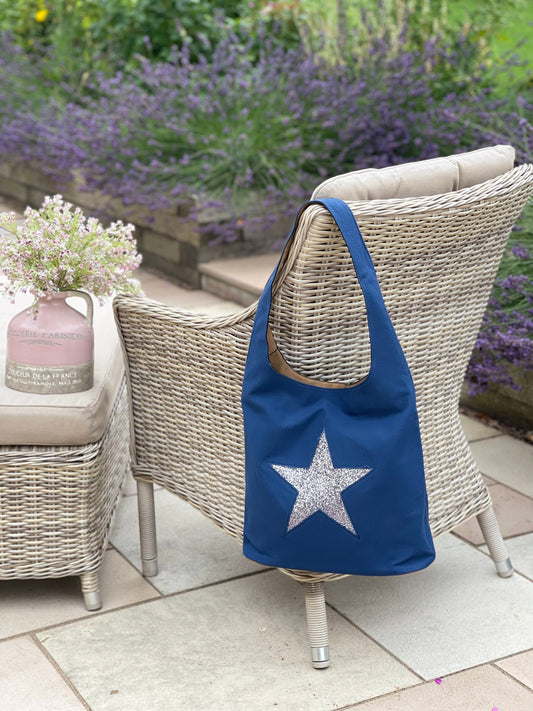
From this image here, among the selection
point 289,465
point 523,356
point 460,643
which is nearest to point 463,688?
point 460,643

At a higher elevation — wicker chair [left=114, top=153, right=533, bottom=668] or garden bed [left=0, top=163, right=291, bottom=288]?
wicker chair [left=114, top=153, right=533, bottom=668]

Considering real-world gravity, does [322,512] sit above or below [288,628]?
above

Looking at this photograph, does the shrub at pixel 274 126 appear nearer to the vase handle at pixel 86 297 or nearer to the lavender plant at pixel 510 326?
the lavender plant at pixel 510 326

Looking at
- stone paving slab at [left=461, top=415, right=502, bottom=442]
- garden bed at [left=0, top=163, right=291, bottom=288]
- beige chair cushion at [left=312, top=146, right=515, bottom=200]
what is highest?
beige chair cushion at [left=312, top=146, right=515, bottom=200]

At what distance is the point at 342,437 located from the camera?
1.71m

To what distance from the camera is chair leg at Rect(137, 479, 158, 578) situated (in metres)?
2.36

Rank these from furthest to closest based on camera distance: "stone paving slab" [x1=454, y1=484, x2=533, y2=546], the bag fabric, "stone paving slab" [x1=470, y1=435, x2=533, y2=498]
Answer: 1. "stone paving slab" [x1=470, y1=435, x2=533, y2=498]
2. "stone paving slab" [x1=454, y1=484, x2=533, y2=546]
3. the bag fabric

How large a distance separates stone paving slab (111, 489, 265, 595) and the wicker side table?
0.20 metres

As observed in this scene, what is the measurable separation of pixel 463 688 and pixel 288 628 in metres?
0.41

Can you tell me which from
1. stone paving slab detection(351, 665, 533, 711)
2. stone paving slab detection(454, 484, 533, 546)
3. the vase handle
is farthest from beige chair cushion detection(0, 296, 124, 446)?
stone paving slab detection(454, 484, 533, 546)

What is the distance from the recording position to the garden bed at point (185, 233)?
467cm

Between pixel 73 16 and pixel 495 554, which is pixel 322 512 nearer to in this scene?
pixel 495 554

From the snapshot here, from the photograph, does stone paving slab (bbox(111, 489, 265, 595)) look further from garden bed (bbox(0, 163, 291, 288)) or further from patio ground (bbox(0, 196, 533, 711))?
garden bed (bbox(0, 163, 291, 288))

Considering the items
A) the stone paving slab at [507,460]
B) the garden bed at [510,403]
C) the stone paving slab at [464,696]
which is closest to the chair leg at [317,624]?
the stone paving slab at [464,696]
